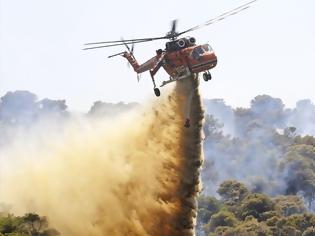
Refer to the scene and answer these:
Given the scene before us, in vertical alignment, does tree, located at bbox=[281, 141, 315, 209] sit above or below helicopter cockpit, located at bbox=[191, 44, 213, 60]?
above

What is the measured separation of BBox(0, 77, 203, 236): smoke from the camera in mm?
43969

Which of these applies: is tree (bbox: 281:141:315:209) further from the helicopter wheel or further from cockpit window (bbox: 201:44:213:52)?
the helicopter wheel

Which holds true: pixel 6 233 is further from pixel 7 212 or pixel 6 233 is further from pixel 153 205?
pixel 153 205

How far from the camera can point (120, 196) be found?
161 ft

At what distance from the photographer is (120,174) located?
49.8 meters

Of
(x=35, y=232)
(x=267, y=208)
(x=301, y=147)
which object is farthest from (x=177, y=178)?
(x=301, y=147)

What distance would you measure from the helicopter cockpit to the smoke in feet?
5.49

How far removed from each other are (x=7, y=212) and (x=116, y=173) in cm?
2269

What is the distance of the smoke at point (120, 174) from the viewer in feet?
144

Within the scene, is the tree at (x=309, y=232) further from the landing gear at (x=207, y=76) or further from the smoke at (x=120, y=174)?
the landing gear at (x=207, y=76)

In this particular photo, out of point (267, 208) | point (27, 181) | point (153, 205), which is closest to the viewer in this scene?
point (153, 205)

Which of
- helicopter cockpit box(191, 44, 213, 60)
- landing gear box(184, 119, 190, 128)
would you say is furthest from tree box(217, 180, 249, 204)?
landing gear box(184, 119, 190, 128)

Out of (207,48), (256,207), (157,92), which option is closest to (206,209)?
(256,207)

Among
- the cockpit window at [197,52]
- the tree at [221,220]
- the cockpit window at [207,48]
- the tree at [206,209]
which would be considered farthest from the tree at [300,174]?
the cockpit window at [197,52]
